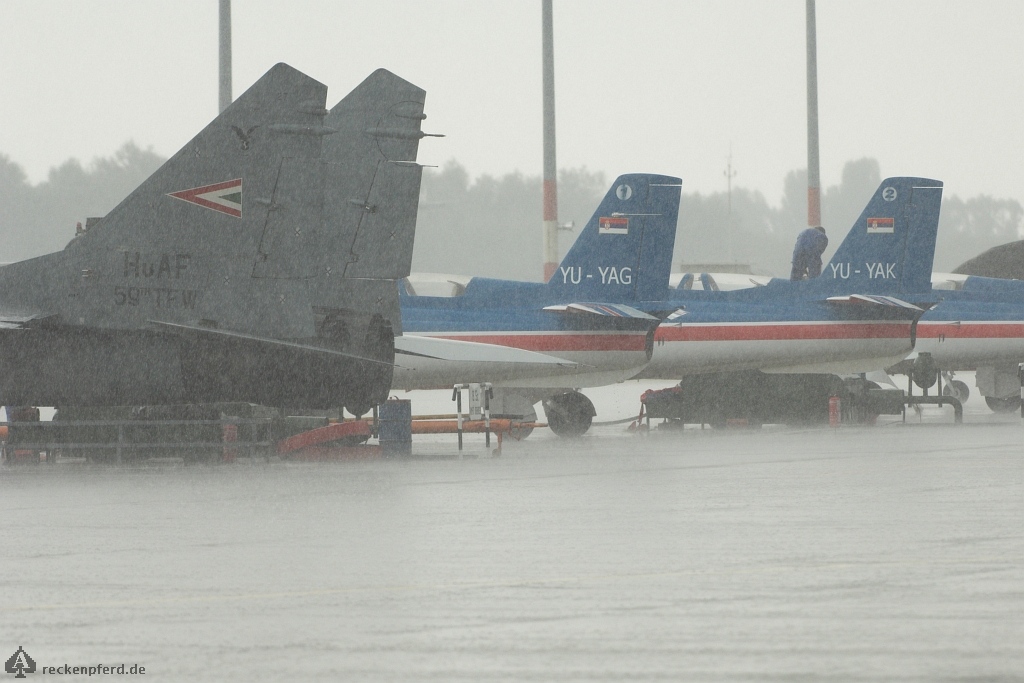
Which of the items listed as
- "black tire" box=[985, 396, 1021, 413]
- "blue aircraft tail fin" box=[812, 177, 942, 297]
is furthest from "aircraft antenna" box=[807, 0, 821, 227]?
"blue aircraft tail fin" box=[812, 177, 942, 297]

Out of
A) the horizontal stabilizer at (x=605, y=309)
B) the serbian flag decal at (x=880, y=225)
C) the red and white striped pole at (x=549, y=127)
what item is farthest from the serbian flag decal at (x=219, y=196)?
the red and white striped pole at (x=549, y=127)

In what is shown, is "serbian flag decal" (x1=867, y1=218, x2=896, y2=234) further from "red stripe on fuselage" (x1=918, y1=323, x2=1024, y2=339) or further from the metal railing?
the metal railing

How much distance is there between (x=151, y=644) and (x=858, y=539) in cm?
505

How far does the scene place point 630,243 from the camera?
2327 cm

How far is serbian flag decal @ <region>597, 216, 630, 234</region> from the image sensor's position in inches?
915

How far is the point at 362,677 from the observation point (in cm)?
595

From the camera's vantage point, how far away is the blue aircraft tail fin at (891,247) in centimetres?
2703

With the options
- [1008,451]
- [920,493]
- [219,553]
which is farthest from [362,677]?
[1008,451]

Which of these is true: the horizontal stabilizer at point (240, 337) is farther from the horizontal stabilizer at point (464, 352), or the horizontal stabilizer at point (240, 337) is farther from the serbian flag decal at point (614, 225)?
the serbian flag decal at point (614, 225)

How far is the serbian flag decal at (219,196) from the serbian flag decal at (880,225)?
14081 millimetres

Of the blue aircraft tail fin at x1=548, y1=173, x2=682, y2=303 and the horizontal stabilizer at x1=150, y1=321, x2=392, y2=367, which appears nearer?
the horizontal stabilizer at x1=150, y1=321, x2=392, y2=367

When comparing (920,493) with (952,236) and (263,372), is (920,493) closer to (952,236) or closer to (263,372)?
(263,372)

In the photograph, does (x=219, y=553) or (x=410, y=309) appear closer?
(x=219, y=553)

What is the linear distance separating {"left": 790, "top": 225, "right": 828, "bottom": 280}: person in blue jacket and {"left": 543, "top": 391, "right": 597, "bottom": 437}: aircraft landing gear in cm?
621
